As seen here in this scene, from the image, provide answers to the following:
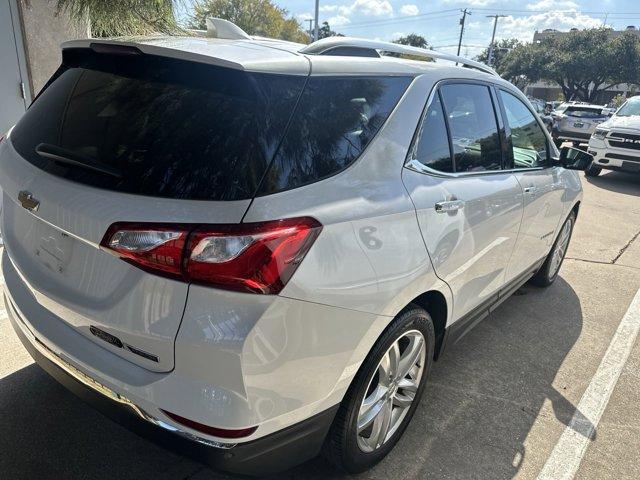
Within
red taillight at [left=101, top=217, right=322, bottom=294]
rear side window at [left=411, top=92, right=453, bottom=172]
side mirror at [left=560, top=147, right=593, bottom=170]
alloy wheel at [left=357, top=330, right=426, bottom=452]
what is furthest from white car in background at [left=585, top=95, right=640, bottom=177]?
red taillight at [left=101, top=217, right=322, bottom=294]

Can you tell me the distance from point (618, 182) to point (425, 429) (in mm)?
10994

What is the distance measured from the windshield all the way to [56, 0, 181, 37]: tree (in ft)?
35.7

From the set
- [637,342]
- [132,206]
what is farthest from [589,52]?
[132,206]

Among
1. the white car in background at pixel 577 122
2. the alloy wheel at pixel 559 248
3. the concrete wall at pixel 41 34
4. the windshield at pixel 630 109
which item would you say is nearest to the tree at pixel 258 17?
the white car in background at pixel 577 122

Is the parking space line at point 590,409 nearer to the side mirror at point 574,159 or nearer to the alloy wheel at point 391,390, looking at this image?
the alloy wheel at point 391,390

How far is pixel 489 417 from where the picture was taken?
287 centimetres

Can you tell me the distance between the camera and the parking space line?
254cm

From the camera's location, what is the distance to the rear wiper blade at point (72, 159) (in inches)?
68.7

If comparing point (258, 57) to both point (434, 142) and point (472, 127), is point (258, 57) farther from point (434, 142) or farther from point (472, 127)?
point (472, 127)

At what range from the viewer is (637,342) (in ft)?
12.8

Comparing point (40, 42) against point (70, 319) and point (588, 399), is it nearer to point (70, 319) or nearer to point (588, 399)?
point (70, 319)

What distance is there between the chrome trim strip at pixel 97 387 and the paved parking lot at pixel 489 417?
63 centimetres

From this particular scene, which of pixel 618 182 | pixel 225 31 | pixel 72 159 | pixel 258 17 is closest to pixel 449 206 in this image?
pixel 225 31

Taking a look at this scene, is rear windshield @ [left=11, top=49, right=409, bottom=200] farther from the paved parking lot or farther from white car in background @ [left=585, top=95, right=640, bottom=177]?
white car in background @ [left=585, top=95, right=640, bottom=177]
